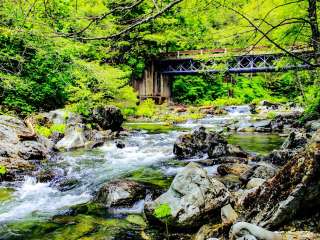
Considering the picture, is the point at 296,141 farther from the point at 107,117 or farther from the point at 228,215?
the point at 107,117

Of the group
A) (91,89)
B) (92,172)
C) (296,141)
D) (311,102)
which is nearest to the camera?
(92,172)

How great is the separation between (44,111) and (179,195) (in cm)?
1432

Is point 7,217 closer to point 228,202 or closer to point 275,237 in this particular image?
point 228,202

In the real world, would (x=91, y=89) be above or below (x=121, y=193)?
above

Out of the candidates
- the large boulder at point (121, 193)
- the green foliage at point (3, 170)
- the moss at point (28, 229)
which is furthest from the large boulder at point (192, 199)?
the green foliage at point (3, 170)

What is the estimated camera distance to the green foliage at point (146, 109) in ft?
88.4

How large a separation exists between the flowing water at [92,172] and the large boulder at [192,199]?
3.67ft

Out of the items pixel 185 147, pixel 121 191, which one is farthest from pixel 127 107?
pixel 121 191

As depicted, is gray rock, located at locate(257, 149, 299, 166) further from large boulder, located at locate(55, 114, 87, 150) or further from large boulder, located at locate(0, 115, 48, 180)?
large boulder, located at locate(55, 114, 87, 150)

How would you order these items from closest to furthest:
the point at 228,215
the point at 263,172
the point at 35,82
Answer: the point at 228,215, the point at 263,172, the point at 35,82

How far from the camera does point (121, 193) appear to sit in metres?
6.94

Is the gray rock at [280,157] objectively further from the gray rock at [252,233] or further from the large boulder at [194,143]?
the gray rock at [252,233]

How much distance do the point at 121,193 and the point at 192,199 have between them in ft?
6.19

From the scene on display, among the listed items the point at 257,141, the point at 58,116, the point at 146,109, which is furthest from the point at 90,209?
the point at 146,109
